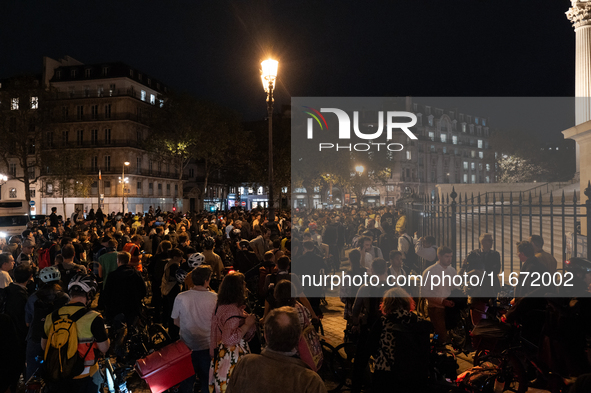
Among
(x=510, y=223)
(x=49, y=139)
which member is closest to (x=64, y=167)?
(x=49, y=139)

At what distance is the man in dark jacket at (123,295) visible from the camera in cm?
559

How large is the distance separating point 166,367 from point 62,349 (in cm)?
94

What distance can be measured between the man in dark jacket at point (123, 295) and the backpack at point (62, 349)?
2100mm

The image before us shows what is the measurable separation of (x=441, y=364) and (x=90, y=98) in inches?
2276

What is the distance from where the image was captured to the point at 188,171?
69250 mm

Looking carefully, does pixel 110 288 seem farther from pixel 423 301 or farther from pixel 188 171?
pixel 188 171

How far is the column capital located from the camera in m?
11.4

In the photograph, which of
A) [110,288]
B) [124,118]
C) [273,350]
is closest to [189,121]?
[124,118]

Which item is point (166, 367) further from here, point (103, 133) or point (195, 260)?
point (103, 133)

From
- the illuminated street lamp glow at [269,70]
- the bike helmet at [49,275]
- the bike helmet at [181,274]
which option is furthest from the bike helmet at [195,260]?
the illuminated street lamp glow at [269,70]

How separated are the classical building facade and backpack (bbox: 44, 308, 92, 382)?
49893mm

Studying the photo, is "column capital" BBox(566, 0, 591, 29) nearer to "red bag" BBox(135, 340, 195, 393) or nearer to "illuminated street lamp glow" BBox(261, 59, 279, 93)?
"illuminated street lamp glow" BBox(261, 59, 279, 93)

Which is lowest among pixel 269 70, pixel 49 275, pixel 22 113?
pixel 49 275

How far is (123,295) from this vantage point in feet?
18.4
